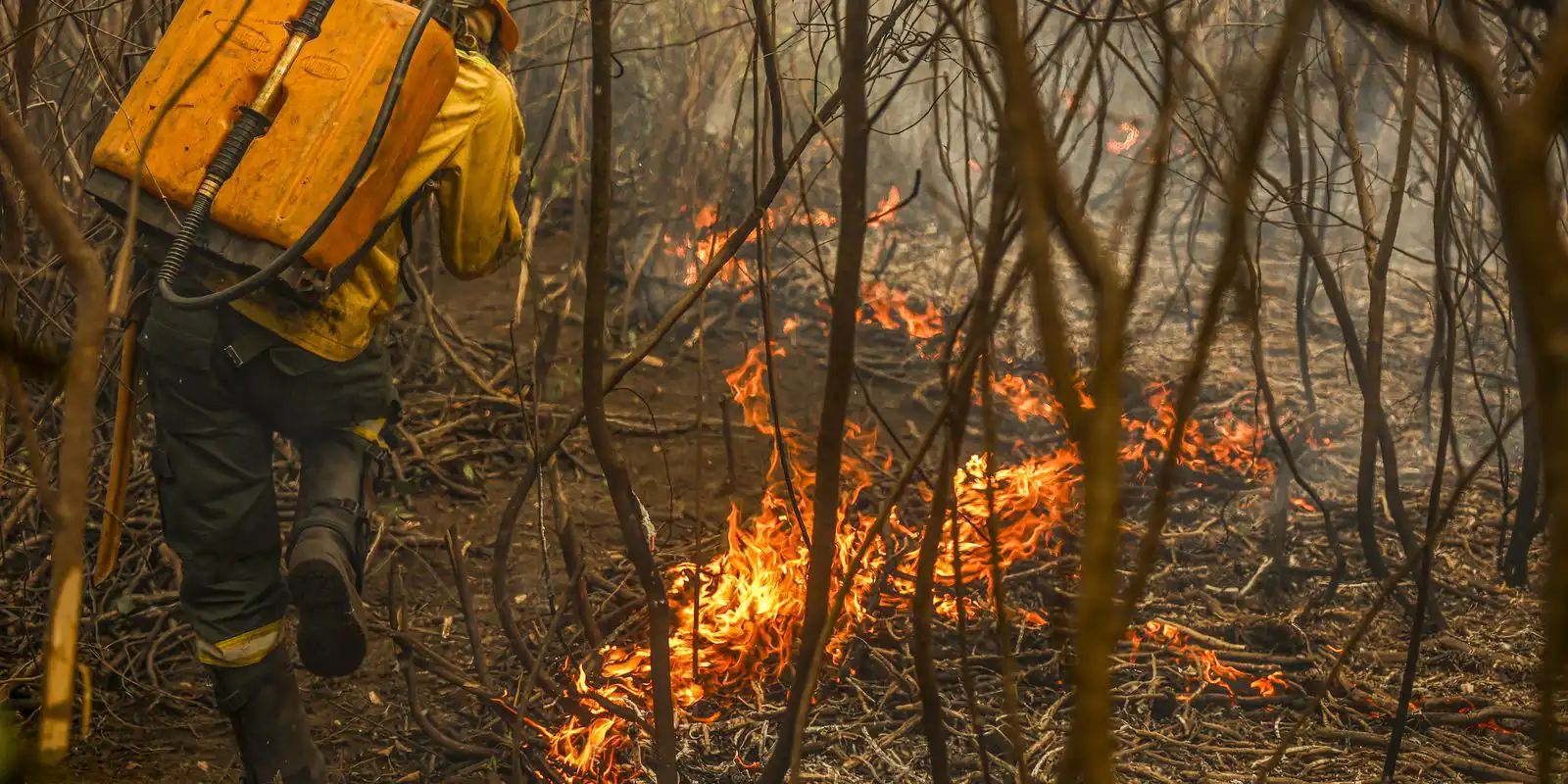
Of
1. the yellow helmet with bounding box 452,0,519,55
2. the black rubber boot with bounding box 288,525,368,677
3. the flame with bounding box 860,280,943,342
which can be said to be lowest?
the black rubber boot with bounding box 288,525,368,677

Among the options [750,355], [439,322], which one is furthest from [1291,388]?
[439,322]

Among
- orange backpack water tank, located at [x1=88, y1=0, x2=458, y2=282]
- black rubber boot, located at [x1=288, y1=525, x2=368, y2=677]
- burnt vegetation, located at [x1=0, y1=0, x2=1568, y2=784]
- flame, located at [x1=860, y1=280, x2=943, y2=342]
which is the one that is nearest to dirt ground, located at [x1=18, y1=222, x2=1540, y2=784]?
burnt vegetation, located at [x1=0, y1=0, x2=1568, y2=784]

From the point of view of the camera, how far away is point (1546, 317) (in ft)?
1.54

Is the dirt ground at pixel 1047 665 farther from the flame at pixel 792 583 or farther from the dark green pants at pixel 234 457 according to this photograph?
the dark green pants at pixel 234 457

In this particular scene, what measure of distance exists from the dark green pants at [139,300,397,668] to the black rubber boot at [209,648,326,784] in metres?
0.04

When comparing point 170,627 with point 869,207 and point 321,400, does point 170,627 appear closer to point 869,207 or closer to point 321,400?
point 321,400

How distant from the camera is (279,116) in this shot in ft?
7.24

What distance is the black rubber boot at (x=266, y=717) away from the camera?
2549 millimetres

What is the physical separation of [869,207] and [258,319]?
20.1ft

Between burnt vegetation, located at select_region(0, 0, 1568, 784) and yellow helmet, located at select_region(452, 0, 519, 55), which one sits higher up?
yellow helmet, located at select_region(452, 0, 519, 55)

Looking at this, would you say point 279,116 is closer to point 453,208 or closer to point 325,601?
point 453,208

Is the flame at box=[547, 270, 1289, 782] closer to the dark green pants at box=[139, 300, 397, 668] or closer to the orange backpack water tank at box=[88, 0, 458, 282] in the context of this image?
the dark green pants at box=[139, 300, 397, 668]

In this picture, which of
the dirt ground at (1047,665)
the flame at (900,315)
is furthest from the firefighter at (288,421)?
the flame at (900,315)

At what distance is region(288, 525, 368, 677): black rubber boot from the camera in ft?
8.12
